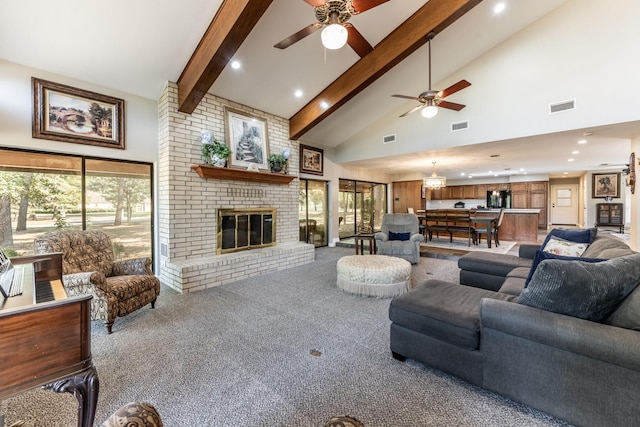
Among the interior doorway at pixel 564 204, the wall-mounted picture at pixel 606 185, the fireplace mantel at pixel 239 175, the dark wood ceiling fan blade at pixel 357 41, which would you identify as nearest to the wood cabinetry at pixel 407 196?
the fireplace mantel at pixel 239 175

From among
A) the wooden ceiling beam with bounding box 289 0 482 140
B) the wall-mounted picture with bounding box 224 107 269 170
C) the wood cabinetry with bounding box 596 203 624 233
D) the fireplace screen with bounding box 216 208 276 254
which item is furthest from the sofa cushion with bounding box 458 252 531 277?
the wood cabinetry with bounding box 596 203 624 233

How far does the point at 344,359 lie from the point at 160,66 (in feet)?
14.5

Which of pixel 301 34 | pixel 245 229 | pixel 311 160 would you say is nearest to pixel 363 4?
pixel 301 34

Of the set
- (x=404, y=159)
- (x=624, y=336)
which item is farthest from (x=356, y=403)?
(x=404, y=159)

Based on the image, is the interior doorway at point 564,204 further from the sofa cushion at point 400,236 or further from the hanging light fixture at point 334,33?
the hanging light fixture at point 334,33

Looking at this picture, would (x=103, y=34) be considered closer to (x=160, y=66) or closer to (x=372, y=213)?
(x=160, y=66)

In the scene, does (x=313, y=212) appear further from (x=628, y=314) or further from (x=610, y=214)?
(x=610, y=214)

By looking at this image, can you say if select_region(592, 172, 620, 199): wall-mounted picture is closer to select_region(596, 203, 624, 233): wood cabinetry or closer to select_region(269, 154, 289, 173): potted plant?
select_region(596, 203, 624, 233): wood cabinetry

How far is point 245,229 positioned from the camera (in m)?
5.09

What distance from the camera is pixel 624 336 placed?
4.22ft

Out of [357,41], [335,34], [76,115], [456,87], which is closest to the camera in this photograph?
[335,34]

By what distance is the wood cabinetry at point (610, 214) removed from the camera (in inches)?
394

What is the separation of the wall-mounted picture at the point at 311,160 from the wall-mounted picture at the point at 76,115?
12.4 ft

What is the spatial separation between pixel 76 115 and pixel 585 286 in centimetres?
550
